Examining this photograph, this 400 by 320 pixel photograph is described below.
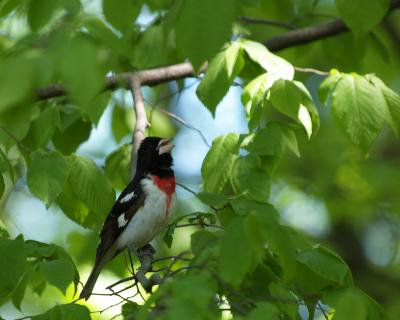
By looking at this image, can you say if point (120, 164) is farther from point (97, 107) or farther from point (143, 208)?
point (97, 107)

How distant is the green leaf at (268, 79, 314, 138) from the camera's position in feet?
14.6

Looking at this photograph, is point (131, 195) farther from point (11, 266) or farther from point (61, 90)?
point (11, 266)

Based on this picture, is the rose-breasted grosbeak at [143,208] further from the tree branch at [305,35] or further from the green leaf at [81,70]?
the green leaf at [81,70]

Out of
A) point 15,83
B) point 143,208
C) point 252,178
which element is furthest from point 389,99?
point 15,83

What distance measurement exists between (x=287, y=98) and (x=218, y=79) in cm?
42

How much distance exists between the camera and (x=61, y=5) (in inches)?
122

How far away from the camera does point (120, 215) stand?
6121 millimetres

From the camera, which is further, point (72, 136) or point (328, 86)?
point (72, 136)

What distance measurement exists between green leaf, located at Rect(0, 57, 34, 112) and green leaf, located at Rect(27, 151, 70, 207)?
6.76 ft

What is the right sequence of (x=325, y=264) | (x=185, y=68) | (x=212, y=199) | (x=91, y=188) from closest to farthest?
(x=325, y=264)
(x=212, y=199)
(x=91, y=188)
(x=185, y=68)

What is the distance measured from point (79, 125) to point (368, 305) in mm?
3036

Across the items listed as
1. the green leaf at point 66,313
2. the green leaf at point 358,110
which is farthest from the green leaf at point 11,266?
the green leaf at point 358,110

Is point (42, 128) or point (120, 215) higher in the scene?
point (42, 128)

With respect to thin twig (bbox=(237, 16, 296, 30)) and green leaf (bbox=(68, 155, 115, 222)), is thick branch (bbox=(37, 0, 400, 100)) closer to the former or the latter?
thin twig (bbox=(237, 16, 296, 30))
